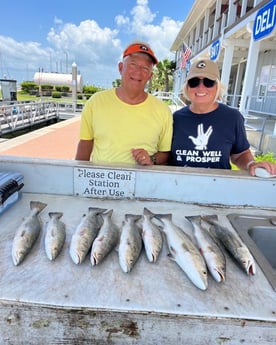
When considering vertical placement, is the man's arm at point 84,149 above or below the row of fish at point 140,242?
above

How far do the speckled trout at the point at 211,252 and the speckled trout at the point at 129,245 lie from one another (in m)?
0.31

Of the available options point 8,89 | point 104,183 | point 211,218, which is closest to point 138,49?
point 104,183

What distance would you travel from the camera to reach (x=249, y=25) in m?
10.2

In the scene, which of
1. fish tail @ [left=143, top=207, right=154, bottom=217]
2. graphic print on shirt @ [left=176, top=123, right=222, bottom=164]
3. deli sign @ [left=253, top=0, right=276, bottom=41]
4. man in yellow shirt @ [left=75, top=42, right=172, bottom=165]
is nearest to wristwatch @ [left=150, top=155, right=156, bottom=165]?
man in yellow shirt @ [left=75, top=42, right=172, bottom=165]

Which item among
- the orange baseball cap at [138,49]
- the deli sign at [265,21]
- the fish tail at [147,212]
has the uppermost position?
the deli sign at [265,21]

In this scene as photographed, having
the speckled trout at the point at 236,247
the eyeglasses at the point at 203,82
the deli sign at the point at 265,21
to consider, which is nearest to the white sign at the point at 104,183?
the speckled trout at the point at 236,247

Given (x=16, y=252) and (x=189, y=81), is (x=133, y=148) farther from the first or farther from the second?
(x=16, y=252)

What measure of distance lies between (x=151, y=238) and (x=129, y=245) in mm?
146

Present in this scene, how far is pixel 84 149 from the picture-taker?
2602 mm

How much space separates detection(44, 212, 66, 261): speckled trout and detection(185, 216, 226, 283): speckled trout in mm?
696

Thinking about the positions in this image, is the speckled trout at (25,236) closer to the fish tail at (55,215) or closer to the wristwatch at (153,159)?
the fish tail at (55,215)

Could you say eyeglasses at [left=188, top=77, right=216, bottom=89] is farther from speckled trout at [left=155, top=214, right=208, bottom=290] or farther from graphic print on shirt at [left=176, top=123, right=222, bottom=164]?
speckled trout at [left=155, top=214, right=208, bottom=290]

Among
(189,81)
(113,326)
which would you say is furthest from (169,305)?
(189,81)

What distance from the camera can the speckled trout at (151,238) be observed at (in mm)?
1408
